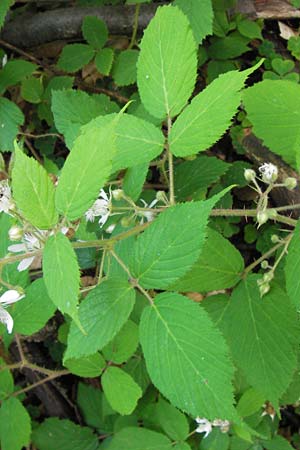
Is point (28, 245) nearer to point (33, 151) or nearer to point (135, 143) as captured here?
point (135, 143)

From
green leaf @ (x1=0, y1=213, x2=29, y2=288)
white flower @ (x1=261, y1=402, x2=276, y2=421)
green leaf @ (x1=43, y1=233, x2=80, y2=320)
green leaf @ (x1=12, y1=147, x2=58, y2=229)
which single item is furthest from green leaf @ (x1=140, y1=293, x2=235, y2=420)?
white flower @ (x1=261, y1=402, x2=276, y2=421)

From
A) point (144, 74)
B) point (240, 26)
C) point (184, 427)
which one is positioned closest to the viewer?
point (144, 74)

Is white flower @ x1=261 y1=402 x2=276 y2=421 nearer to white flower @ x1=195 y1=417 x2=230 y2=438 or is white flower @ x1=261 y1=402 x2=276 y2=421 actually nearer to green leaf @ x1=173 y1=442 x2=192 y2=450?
white flower @ x1=195 y1=417 x2=230 y2=438

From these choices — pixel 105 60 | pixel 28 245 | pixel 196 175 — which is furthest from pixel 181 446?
pixel 105 60

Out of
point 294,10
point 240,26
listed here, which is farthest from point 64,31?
point 294,10

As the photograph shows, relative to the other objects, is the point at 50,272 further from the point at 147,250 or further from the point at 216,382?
the point at 216,382

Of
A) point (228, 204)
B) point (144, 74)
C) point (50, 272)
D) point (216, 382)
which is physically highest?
point (144, 74)
